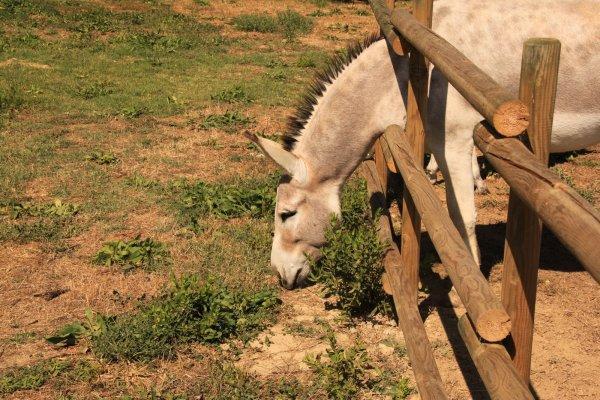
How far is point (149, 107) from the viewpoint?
382 inches

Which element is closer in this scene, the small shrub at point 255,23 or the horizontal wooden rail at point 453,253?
the horizontal wooden rail at point 453,253

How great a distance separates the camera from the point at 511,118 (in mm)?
2346

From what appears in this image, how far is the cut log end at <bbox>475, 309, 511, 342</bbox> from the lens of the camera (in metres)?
2.53

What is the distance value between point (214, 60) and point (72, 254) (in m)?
7.78

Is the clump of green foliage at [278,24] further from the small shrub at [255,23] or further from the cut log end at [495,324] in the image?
the cut log end at [495,324]

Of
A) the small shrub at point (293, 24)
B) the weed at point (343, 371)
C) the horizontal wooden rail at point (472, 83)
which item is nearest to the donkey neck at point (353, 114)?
the horizontal wooden rail at point (472, 83)

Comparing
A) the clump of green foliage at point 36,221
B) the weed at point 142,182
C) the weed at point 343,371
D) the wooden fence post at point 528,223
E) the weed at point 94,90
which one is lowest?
the weed at point 94,90

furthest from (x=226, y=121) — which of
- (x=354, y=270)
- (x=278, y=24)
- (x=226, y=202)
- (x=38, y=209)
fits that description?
(x=278, y=24)

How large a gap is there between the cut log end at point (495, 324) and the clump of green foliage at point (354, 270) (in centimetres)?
200

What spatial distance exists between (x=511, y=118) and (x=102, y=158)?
233 inches

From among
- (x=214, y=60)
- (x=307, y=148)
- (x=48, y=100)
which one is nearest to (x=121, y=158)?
(x=48, y=100)

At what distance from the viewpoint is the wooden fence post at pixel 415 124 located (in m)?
4.25

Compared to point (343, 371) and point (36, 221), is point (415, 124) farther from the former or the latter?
point (36, 221)

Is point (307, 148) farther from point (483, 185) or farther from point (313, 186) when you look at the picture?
point (483, 185)
